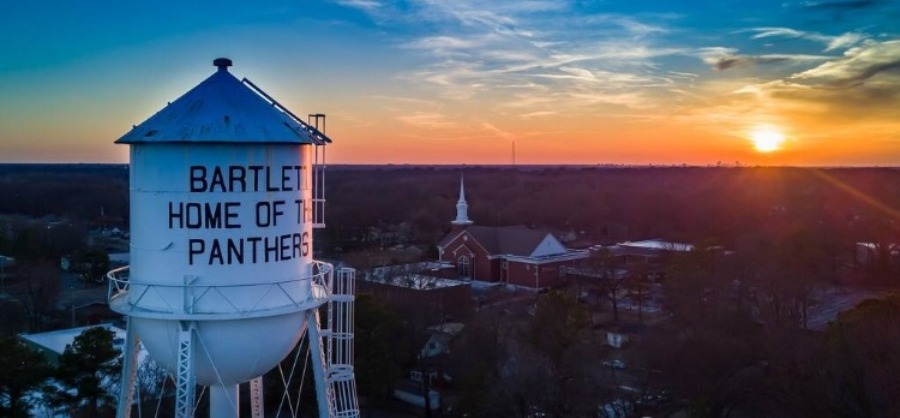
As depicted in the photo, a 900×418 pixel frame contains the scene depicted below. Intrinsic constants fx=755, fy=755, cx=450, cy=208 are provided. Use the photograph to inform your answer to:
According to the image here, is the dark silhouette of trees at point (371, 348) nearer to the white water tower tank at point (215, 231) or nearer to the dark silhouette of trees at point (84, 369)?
the dark silhouette of trees at point (84, 369)

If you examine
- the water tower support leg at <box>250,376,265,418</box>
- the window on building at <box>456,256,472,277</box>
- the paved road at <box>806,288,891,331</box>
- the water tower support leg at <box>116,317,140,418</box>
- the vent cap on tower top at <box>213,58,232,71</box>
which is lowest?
the paved road at <box>806,288,891,331</box>

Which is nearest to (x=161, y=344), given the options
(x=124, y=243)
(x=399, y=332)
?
(x=399, y=332)

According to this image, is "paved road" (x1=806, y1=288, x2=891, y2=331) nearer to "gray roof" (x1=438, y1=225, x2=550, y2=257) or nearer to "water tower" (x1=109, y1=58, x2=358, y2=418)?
"gray roof" (x1=438, y1=225, x2=550, y2=257)

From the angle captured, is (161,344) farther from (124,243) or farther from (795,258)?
(124,243)

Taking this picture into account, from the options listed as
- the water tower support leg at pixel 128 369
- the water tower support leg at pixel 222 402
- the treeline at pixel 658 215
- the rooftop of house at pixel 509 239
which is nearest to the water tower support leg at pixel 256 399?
the water tower support leg at pixel 222 402

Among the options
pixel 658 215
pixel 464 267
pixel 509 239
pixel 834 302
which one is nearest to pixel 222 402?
pixel 509 239

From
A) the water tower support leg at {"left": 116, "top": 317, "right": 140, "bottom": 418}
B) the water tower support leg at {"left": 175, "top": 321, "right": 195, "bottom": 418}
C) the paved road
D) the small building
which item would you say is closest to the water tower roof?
the water tower support leg at {"left": 175, "top": 321, "right": 195, "bottom": 418}
